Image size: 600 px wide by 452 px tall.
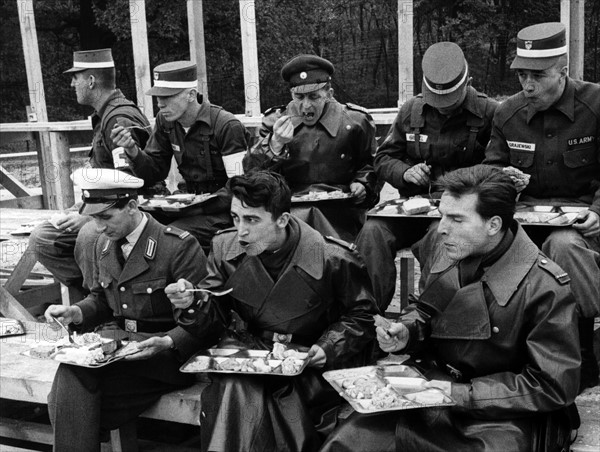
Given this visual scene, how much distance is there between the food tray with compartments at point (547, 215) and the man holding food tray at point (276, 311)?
824 millimetres

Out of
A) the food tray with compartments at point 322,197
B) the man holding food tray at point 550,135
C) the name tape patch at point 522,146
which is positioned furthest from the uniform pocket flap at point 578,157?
the food tray with compartments at point 322,197

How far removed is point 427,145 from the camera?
15.4 ft

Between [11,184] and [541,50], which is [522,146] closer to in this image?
[541,50]

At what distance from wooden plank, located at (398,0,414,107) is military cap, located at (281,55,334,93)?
1.79 meters

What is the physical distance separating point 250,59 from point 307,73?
7.64ft

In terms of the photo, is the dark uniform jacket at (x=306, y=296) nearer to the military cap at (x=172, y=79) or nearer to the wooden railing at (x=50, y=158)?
the military cap at (x=172, y=79)

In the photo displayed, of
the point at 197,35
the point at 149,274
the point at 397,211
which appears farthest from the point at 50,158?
the point at 397,211

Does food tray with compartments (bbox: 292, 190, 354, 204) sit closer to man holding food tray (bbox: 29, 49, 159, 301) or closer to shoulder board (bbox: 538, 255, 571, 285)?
man holding food tray (bbox: 29, 49, 159, 301)

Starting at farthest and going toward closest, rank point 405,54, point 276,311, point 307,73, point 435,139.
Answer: point 405,54 < point 307,73 < point 435,139 < point 276,311

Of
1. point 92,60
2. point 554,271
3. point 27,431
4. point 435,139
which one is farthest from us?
point 92,60

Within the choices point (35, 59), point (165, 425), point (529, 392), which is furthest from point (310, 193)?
point (35, 59)

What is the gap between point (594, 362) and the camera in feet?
12.7

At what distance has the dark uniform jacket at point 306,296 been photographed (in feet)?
12.1

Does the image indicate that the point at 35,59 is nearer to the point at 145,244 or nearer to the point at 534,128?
the point at 145,244
